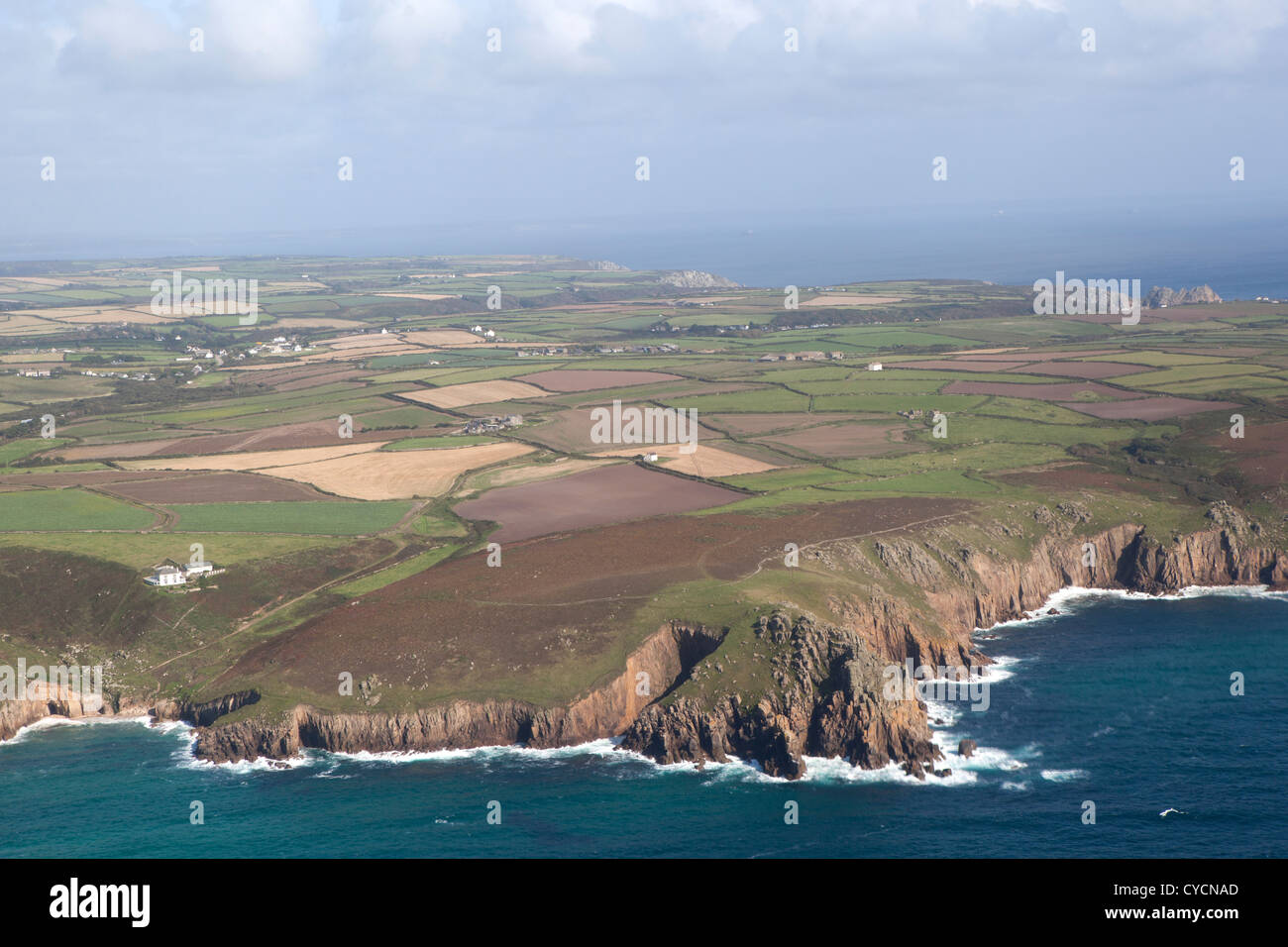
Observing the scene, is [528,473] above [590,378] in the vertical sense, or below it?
below

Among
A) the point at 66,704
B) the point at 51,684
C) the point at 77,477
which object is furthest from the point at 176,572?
the point at 77,477

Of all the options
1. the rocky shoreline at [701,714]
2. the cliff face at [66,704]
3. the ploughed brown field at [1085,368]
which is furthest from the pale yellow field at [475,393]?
the rocky shoreline at [701,714]

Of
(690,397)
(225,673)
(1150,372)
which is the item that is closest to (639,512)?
(225,673)

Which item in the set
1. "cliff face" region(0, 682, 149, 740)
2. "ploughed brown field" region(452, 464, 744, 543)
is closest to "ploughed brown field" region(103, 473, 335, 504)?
"ploughed brown field" region(452, 464, 744, 543)

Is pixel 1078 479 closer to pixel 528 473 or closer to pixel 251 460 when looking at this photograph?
pixel 528 473

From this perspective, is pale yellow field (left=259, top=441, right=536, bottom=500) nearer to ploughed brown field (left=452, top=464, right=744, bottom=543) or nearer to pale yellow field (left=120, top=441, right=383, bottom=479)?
pale yellow field (left=120, top=441, right=383, bottom=479)

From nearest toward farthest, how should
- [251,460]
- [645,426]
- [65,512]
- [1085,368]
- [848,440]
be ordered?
[65,512] < [848,440] < [251,460] < [645,426] < [1085,368]
